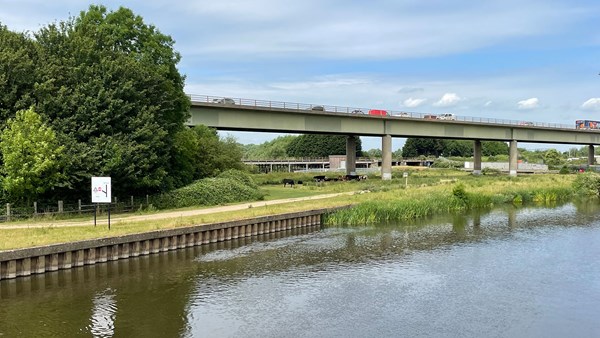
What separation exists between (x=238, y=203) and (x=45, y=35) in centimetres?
2117

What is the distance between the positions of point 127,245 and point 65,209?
11.2 m

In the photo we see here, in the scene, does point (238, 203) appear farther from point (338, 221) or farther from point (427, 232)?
point (427, 232)

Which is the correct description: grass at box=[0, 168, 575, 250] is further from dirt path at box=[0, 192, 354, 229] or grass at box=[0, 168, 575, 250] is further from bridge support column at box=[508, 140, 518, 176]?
bridge support column at box=[508, 140, 518, 176]

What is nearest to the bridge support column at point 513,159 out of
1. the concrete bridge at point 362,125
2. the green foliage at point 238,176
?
the concrete bridge at point 362,125

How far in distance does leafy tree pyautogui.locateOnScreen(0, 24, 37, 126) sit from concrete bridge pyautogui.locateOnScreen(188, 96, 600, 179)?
23.7 meters

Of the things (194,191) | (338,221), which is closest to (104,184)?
(194,191)

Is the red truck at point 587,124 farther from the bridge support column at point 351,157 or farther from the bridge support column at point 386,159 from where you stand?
the bridge support column at point 351,157

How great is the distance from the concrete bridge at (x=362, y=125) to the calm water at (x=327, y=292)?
3144cm

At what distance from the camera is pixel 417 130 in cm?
8719

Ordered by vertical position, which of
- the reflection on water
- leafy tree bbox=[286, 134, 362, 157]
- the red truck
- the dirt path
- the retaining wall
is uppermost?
the red truck

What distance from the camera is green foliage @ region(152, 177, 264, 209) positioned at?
44.7 m

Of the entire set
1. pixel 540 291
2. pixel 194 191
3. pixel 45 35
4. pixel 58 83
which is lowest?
pixel 540 291

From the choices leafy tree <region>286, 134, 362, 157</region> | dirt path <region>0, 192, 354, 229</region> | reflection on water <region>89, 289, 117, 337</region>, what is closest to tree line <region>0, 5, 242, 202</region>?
dirt path <region>0, 192, 354, 229</region>

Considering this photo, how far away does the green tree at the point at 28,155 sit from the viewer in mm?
33906
